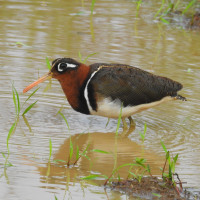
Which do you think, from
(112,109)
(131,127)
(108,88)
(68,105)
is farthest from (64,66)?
(131,127)

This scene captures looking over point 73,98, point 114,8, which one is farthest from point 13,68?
point 114,8

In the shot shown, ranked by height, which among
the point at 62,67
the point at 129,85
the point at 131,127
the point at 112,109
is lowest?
the point at 131,127

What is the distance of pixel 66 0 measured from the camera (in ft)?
44.5

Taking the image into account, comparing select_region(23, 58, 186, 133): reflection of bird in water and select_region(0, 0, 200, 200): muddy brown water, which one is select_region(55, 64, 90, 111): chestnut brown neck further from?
select_region(0, 0, 200, 200): muddy brown water

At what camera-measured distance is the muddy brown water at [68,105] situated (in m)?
5.92

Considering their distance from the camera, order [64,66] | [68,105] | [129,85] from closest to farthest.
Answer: [64,66]
[129,85]
[68,105]

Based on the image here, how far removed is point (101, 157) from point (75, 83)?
1.11 metres

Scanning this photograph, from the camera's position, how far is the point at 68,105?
834 cm

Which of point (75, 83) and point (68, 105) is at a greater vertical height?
point (75, 83)

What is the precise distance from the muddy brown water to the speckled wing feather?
1.33ft

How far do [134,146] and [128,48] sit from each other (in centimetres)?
374

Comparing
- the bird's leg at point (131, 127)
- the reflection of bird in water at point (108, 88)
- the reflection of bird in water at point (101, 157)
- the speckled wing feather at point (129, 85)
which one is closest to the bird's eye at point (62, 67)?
the reflection of bird in water at point (108, 88)

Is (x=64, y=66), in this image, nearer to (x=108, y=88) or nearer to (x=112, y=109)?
(x=108, y=88)

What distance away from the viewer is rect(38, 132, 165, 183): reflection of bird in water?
6.04 metres
